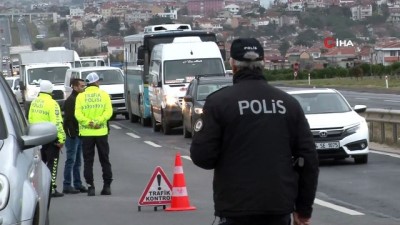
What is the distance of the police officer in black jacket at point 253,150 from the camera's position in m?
6.24

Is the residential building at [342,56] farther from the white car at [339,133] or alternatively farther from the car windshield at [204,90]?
the white car at [339,133]

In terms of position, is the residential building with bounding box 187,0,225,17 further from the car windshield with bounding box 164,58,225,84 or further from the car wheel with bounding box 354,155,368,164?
the car wheel with bounding box 354,155,368,164

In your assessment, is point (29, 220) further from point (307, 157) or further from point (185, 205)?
point (185, 205)

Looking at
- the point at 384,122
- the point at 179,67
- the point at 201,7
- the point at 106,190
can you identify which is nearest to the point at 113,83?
the point at 179,67

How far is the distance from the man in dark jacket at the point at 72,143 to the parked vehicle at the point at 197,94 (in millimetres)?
9558

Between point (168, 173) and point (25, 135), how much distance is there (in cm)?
1044

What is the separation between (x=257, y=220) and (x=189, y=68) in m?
24.7

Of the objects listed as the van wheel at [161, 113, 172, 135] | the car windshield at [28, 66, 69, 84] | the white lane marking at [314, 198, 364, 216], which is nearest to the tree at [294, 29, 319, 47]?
the car windshield at [28, 66, 69, 84]

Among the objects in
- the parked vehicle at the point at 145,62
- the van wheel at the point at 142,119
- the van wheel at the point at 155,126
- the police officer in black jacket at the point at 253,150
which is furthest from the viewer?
the van wheel at the point at 142,119

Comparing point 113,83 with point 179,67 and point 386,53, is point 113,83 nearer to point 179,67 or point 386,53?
point 179,67

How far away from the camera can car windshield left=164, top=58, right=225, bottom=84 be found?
3077 cm

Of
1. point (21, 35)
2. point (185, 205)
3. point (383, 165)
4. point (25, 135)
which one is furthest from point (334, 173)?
point (21, 35)

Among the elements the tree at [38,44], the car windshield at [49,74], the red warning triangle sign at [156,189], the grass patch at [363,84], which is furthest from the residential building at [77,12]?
the red warning triangle sign at [156,189]

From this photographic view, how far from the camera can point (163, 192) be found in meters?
13.9
